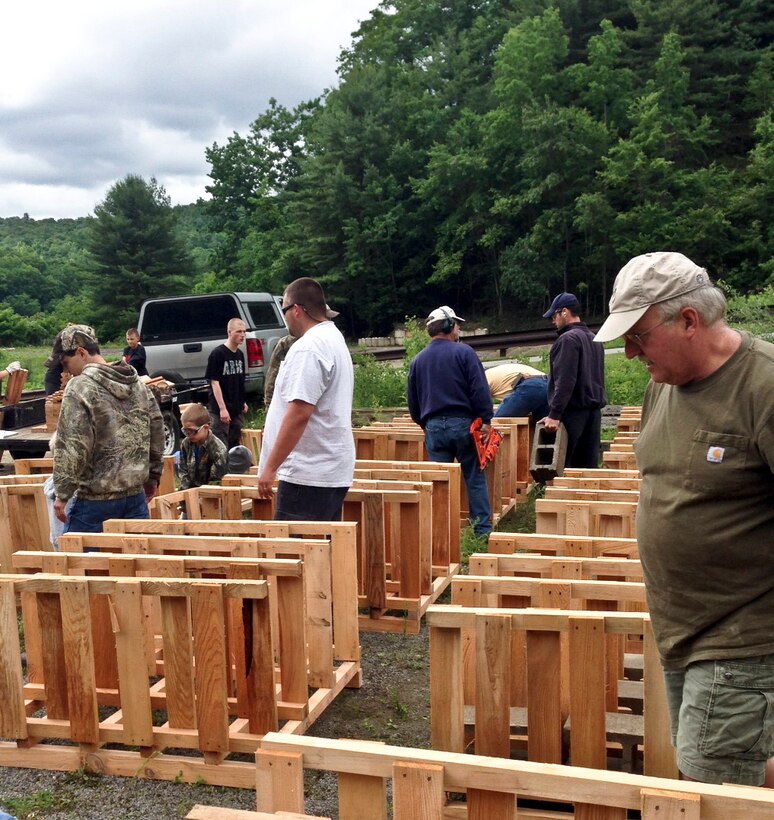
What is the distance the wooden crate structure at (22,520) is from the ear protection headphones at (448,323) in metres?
3.14

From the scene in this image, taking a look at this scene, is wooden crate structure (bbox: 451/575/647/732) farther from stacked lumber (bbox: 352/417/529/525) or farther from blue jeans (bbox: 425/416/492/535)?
stacked lumber (bbox: 352/417/529/525)

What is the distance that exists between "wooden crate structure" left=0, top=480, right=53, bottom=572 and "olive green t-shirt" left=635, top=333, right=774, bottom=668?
4669 mm

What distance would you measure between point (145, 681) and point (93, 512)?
1528 mm

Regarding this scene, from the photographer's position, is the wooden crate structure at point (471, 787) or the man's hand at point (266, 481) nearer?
the wooden crate structure at point (471, 787)

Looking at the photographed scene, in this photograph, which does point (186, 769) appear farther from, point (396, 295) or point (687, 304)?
point (396, 295)

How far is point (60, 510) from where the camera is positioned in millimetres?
4754

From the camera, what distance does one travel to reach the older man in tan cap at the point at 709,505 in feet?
6.68

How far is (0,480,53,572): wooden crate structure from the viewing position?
5.77m

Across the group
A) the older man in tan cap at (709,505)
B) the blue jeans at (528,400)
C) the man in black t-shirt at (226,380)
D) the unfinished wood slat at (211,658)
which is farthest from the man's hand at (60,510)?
the blue jeans at (528,400)

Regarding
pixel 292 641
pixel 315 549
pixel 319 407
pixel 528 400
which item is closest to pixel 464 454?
pixel 528 400

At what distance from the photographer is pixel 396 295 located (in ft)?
140

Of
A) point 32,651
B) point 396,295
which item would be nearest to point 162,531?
point 32,651

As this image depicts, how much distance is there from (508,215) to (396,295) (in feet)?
22.3

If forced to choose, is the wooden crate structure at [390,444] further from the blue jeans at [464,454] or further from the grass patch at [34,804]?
the grass patch at [34,804]
